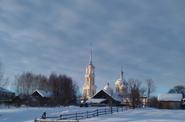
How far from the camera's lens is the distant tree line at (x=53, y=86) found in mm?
111325

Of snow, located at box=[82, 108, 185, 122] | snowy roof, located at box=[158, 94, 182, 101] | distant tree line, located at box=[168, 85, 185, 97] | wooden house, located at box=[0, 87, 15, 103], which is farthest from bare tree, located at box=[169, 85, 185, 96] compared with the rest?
snow, located at box=[82, 108, 185, 122]

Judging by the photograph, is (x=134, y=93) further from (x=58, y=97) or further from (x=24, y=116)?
(x=24, y=116)

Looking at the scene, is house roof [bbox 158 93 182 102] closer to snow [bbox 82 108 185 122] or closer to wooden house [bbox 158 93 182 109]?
wooden house [bbox 158 93 182 109]

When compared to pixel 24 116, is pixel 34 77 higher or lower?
higher

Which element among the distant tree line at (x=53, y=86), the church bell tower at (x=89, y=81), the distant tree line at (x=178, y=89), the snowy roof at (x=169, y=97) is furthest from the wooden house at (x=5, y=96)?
the distant tree line at (x=178, y=89)

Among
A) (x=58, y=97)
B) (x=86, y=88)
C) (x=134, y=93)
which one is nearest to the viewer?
(x=134, y=93)

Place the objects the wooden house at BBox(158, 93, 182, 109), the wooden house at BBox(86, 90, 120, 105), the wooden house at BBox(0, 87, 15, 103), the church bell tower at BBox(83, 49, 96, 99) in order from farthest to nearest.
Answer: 1. the church bell tower at BBox(83, 49, 96, 99)
2. the wooden house at BBox(158, 93, 182, 109)
3. the wooden house at BBox(86, 90, 120, 105)
4. the wooden house at BBox(0, 87, 15, 103)

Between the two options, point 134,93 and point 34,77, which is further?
point 34,77

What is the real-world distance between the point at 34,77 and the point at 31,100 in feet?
108

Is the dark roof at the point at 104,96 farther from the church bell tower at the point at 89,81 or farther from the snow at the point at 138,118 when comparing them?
the snow at the point at 138,118

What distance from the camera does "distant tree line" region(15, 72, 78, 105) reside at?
111 metres

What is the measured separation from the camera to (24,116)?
185 feet

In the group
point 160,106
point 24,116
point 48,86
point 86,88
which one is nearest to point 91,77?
point 86,88

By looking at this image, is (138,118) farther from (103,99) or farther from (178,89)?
(178,89)
